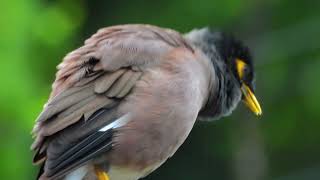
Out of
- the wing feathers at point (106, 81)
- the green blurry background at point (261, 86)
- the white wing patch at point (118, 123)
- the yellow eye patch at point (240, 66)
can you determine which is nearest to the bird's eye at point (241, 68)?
the yellow eye patch at point (240, 66)

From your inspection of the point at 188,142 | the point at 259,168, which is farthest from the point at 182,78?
the point at 188,142

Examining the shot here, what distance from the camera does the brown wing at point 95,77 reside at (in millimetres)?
Answer: 5008

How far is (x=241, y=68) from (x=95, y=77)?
1.15 meters

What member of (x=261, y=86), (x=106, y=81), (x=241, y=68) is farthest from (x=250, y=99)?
(x=261, y=86)

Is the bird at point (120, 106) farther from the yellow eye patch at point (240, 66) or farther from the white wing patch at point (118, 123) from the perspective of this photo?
the yellow eye patch at point (240, 66)

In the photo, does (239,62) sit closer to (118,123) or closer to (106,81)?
(106,81)

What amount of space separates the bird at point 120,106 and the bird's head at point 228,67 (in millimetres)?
294

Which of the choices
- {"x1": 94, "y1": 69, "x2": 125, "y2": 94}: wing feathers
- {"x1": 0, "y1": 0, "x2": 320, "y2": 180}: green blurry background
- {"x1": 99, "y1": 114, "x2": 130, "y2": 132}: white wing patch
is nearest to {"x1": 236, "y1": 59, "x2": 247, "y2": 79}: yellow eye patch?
{"x1": 94, "y1": 69, "x2": 125, "y2": 94}: wing feathers

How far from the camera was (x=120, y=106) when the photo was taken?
5.14 metres

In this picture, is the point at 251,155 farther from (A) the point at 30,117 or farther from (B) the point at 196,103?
(B) the point at 196,103

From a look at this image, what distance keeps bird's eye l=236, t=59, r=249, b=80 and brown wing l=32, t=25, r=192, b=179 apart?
53 centimetres

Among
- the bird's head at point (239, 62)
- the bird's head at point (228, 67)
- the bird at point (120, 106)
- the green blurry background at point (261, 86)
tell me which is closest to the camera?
the bird at point (120, 106)

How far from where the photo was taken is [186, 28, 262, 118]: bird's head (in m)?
5.91

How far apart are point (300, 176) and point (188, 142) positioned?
5.11 ft
